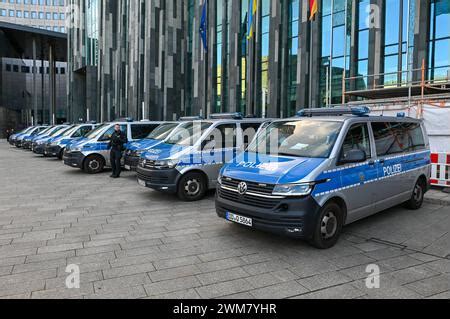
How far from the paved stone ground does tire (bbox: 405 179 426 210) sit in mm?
198

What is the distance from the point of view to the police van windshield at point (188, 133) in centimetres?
834

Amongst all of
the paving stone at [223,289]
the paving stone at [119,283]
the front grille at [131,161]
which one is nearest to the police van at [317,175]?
the paving stone at [223,289]

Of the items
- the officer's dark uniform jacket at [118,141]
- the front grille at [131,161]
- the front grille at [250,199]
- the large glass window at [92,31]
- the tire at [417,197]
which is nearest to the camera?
the front grille at [250,199]

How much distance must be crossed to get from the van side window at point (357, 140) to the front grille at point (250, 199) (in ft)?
4.26

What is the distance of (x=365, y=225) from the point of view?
610 centimetres

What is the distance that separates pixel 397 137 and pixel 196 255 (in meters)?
4.26

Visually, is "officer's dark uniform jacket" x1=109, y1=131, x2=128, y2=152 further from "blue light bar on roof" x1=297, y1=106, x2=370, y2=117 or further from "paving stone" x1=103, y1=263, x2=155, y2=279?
"paving stone" x1=103, y1=263, x2=155, y2=279

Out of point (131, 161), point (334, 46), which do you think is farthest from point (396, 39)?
point (131, 161)

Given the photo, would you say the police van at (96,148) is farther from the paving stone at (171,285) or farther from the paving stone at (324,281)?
the paving stone at (324,281)

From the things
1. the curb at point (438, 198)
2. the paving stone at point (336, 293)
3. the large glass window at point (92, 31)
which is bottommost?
the paving stone at point (336, 293)

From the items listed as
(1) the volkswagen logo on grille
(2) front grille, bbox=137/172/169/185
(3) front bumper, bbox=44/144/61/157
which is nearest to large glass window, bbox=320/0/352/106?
(2) front grille, bbox=137/172/169/185

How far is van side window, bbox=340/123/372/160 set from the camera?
5.21 metres

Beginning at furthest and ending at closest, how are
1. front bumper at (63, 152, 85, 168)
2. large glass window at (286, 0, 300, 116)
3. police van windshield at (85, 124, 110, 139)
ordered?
large glass window at (286, 0, 300, 116)
police van windshield at (85, 124, 110, 139)
front bumper at (63, 152, 85, 168)

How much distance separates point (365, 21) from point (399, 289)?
16873 mm
